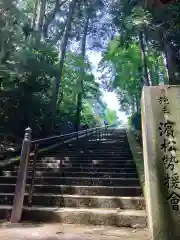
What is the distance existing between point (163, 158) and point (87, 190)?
7.73 ft

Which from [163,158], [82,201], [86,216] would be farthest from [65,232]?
[163,158]

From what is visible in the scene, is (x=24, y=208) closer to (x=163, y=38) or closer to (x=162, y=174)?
(x=162, y=174)

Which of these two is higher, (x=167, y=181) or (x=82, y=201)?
(x=167, y=181)

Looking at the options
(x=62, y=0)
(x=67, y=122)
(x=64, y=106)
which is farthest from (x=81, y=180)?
(x=62, y=0)

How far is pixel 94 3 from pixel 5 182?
1479 cm

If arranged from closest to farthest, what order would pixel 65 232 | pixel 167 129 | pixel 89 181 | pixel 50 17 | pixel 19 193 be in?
pixel 167 129 → pixel 65 232 → pixel 19 193 → pixel 89 181 → pixel 50 17

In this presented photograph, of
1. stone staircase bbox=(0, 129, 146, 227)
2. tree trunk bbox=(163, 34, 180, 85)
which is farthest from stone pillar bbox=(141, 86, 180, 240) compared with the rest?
tree trunk bbox=(163, 34, 180, 85)

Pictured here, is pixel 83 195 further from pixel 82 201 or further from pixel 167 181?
pixel 167 181

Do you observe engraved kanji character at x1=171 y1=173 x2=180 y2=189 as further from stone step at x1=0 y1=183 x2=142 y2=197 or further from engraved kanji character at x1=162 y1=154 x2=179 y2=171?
stone step at x1=0 y1=183 x2=142 y2=197

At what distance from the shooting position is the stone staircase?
4.13 metres

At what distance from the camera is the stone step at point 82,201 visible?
452 centimetres

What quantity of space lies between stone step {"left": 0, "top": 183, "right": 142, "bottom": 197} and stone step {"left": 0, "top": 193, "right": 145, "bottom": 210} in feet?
1.14

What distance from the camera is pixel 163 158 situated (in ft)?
10.3

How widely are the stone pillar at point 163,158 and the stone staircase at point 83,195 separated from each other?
3.42 feet
